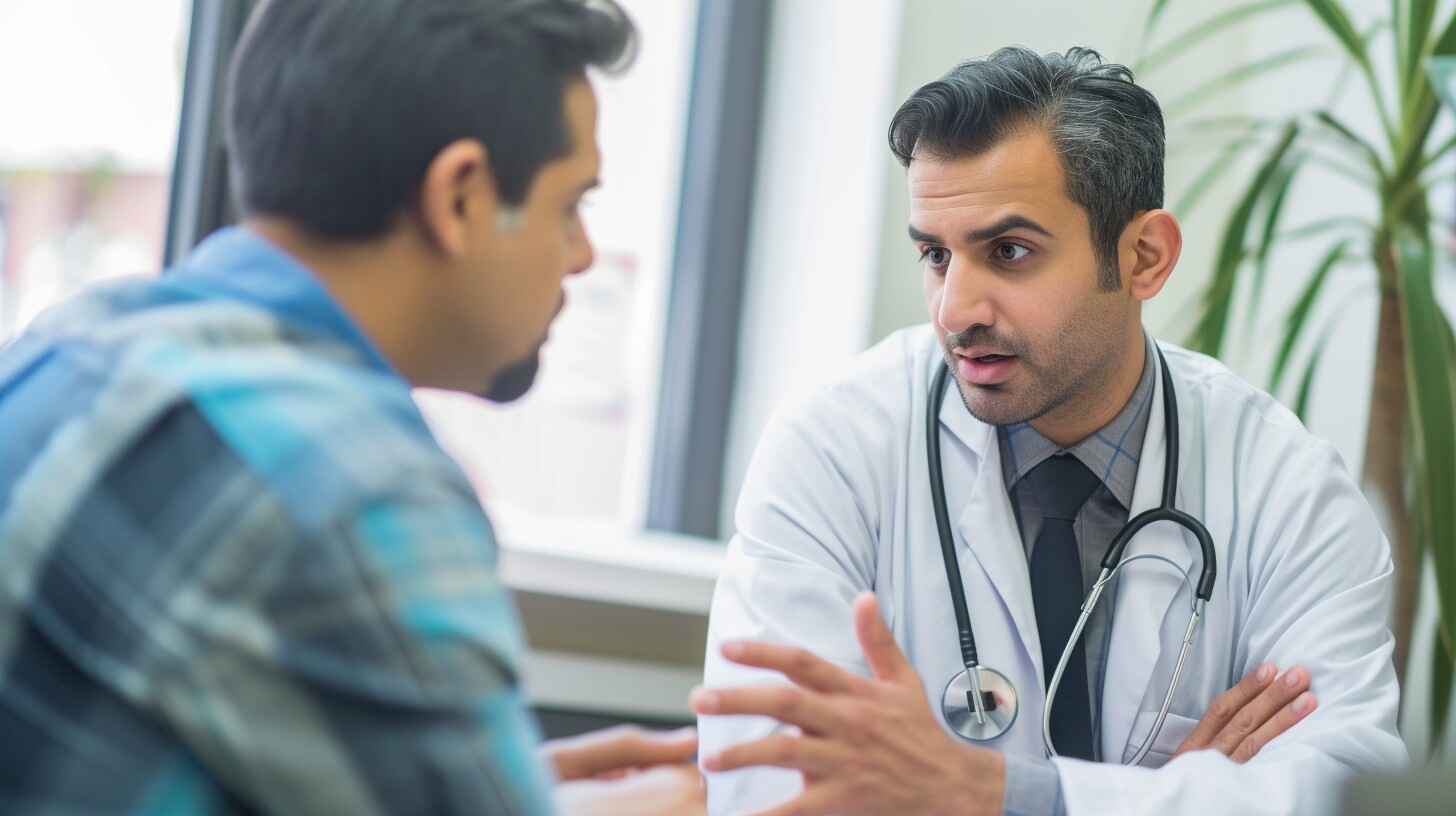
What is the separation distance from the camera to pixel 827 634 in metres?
1.45

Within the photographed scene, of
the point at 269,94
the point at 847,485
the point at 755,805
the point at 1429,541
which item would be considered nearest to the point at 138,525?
Answer: the point at 269,94

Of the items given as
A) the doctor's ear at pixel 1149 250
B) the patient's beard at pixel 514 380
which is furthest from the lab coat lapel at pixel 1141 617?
the patient's beard at pixel 514 380

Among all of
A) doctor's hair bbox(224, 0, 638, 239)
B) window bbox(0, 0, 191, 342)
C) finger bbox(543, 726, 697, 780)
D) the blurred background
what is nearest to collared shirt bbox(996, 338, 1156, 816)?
the blurred background

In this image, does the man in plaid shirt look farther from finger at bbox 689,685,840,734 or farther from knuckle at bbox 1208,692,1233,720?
knuckle at bbox 1208,692,1233,720

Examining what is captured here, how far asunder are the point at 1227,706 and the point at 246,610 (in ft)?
3.58

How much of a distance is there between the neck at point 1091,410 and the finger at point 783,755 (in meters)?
0.58

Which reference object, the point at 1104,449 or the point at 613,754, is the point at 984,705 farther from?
the point at 613,754

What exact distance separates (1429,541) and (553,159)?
1525 millimetres

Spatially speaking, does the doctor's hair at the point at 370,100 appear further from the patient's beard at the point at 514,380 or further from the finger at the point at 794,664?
the finger at the point at 794,664

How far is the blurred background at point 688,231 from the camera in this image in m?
2.25

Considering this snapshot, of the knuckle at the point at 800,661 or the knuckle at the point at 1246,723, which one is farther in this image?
the knuckle at the point at 1246,723

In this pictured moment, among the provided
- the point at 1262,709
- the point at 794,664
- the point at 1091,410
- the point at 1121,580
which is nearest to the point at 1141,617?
the point at 1121,580

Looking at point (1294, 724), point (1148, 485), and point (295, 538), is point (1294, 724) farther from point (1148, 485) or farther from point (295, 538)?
point (295, 538)

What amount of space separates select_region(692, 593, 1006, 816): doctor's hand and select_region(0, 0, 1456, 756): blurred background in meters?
1.00
